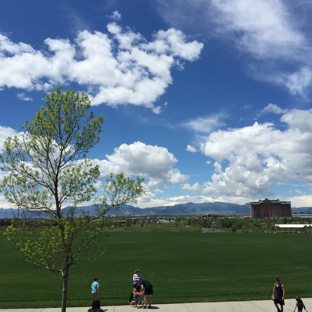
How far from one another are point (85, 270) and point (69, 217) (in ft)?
83.5

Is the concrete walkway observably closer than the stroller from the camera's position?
Yes

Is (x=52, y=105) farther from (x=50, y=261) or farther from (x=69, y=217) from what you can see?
(x=50, y=261)

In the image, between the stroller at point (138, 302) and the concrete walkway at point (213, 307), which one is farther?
the stroller at point (138, 302)

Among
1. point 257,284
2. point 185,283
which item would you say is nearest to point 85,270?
point 185,283

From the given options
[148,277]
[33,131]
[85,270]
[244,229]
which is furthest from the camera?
[244,229]

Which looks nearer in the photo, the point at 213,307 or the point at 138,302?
the point at 213,307

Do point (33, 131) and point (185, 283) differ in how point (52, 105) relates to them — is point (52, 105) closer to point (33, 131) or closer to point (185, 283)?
point (33, 131)

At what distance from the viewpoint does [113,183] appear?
11.9 meters

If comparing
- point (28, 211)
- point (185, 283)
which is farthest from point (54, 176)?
point (185, 283)

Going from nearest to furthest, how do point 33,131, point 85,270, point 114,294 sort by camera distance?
point 33,131 < point 114,294 < point 85,270

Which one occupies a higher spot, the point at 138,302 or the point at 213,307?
the point at 138,302

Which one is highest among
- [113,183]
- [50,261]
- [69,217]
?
[113,183]

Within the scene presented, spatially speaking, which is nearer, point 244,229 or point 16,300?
point 16,300

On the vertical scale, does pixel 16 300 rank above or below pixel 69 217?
below
